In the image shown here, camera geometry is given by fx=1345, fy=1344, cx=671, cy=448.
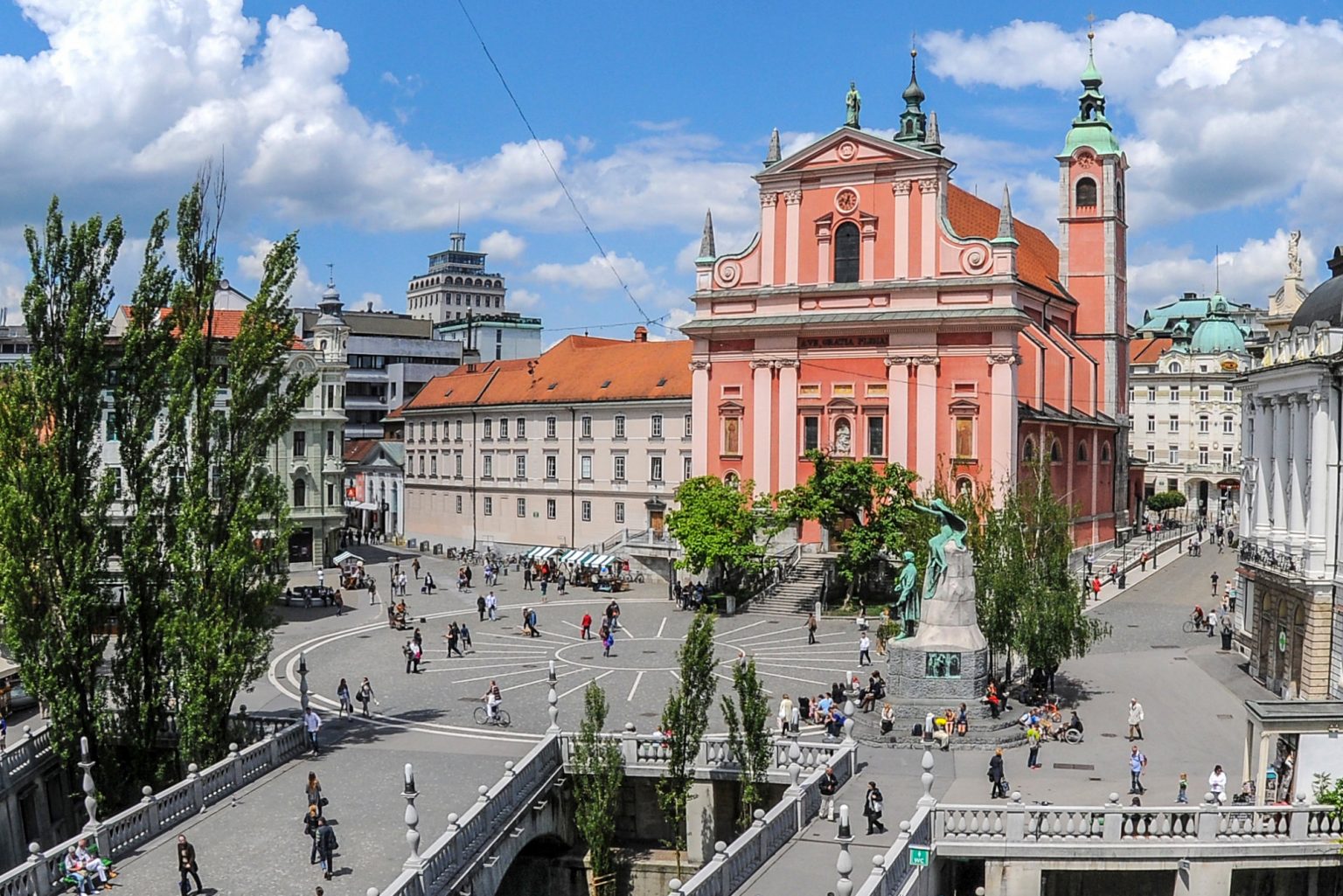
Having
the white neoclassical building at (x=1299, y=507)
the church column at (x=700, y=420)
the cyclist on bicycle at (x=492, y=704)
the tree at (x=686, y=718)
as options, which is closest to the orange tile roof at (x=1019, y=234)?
the church column at (x=700, y=420)

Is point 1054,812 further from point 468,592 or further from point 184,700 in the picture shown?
point 468,592

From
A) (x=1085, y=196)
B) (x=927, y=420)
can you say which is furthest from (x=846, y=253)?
(x=1085, y=196)

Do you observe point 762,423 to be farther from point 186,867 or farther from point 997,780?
point 186,867

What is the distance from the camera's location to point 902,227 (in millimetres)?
56156

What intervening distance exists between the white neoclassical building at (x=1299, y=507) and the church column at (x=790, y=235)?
857 inches

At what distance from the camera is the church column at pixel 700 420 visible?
60.8m

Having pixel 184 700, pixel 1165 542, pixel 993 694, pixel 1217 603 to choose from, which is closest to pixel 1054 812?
pixel 993 694

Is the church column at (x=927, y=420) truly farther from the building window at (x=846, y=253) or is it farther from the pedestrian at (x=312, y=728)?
the pedestrian at (x=312, y=728)

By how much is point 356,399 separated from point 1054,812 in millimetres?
89902

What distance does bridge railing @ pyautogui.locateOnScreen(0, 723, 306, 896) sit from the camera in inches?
874

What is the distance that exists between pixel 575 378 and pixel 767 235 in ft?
69.4

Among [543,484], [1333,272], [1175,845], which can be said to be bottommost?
[1175,845]

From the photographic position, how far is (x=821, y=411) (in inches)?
2297

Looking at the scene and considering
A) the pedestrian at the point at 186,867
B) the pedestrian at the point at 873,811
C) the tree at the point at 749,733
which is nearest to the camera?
the pedestrian at the point at 186,867
